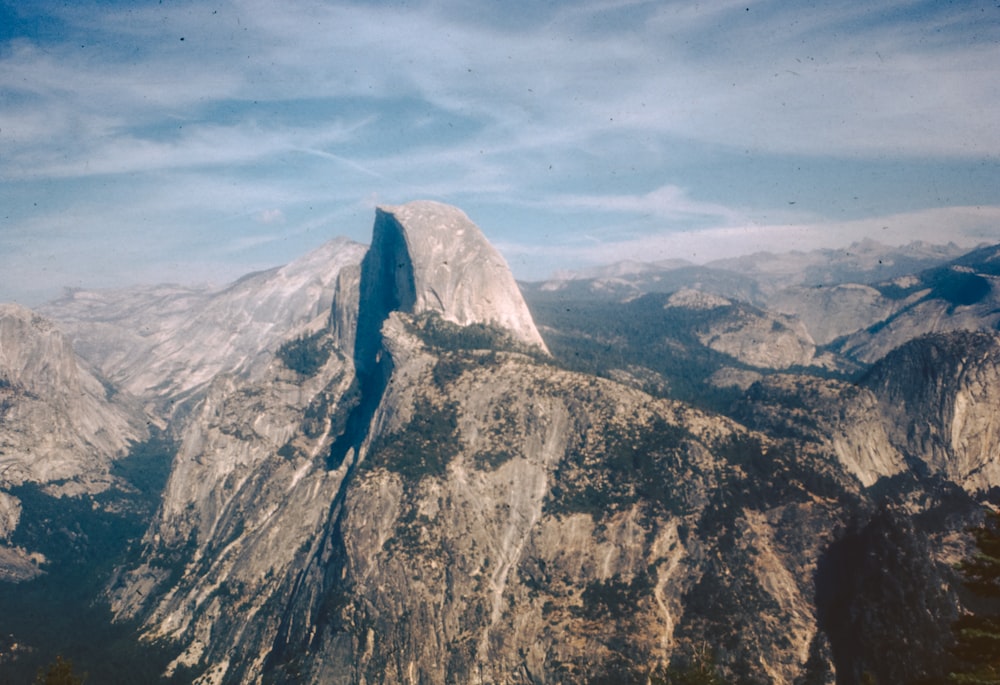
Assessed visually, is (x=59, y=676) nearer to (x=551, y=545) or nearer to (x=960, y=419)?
(x=551, y=545)

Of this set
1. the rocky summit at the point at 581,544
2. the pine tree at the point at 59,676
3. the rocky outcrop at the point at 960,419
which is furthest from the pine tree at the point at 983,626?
the rocky outcrop at the point at 960,419

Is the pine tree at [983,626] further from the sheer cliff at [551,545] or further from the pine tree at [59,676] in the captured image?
the pine tree at [59,676]

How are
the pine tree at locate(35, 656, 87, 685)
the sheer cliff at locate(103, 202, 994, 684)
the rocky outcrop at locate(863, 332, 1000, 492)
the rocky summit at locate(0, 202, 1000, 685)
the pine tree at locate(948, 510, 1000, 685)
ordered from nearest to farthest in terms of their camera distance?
the pine tree at locate(948, 510, 1000, 685) < the pine tree at locate(35, 656, 87, 685) < the rocky summit at locate(0, 202, 1000, 685) < the sheer cliff at locate(103, 202, 994, 684) < the rocky outcrop at locate(863, 332, 1000, 492)

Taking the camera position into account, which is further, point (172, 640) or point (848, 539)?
point (172, 640)

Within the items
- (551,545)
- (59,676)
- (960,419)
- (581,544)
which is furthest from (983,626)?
(960,419)

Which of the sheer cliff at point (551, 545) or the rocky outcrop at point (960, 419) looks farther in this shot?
the rocky outcrop at point (960, 419)

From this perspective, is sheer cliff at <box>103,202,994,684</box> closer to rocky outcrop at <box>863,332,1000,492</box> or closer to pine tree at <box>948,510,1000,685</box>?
rocky outcrop at <box>863,332,1000,492</box>

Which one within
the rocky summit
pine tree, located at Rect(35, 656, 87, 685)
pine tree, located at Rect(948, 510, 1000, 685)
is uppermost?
pine tree, located at Rect(948, 510, 1000, 685)

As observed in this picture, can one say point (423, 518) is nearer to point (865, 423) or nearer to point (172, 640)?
point (172, 640)

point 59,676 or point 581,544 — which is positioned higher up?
point 59,676

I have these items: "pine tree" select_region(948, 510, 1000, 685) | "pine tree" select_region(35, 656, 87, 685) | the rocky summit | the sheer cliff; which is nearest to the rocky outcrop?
the rocky summit

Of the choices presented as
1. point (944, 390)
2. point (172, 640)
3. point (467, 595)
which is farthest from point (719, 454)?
point (172, 640)
